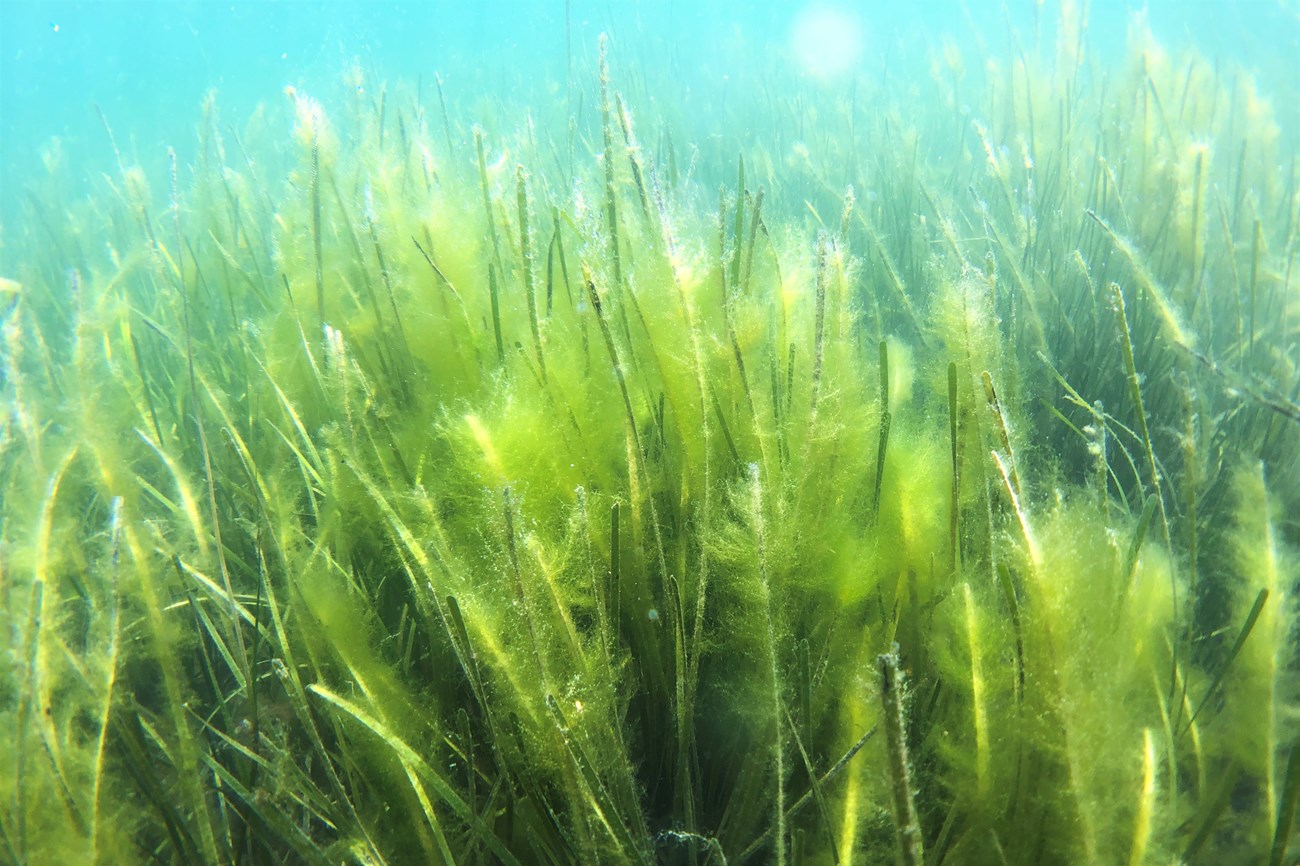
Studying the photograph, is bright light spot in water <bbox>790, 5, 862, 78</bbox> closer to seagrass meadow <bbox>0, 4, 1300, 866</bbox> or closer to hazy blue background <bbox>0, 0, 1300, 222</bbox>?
hazy blue background <bbox>0, 0, 1300, 222</bbox>

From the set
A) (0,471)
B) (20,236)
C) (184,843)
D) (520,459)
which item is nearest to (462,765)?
(184,843)

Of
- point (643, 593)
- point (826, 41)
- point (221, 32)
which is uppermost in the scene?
point (221, 32)

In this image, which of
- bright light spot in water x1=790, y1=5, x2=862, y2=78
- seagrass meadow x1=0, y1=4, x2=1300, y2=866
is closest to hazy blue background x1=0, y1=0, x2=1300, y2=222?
bright light spot in water x1=790, y1=5, x2=862, y2=78

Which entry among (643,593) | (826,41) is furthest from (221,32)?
(643,593)

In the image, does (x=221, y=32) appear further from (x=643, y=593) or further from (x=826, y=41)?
(x=643, y=593)

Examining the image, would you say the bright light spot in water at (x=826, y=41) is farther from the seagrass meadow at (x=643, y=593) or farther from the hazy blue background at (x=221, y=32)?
the seagrass meadow at (x=643, y=593)

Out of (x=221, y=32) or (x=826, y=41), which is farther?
(x=221, y=32)

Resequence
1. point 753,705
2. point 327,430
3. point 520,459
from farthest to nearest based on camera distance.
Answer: point 327,430 < point 520,459 < point 753,705

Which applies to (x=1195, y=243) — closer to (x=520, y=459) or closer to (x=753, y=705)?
(x=753, y=705)
